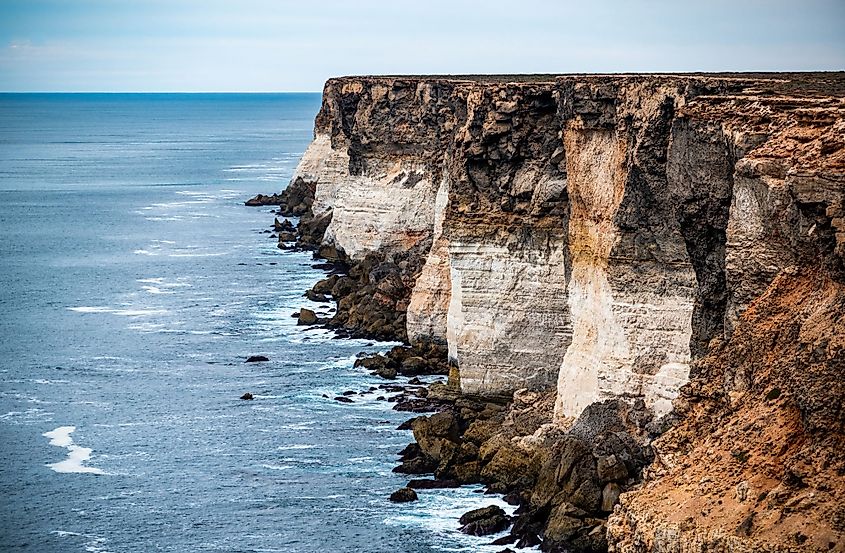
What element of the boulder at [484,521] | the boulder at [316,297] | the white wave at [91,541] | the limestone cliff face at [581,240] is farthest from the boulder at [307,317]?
the boulder at [484,521]

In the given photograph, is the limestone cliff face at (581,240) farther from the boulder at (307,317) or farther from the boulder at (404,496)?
the boulder at (307,317)

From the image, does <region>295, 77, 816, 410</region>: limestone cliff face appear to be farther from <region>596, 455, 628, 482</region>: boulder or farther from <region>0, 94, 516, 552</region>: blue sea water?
<region>0, 94, 516, 552</region>: blue sea water

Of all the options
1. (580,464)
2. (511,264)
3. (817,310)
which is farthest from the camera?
(511,264)

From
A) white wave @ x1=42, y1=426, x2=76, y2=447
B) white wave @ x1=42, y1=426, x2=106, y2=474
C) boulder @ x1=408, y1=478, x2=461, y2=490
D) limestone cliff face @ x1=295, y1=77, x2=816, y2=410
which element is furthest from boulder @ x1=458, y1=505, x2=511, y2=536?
white wave @ x1=42, y1=426, x2=76, y2=447

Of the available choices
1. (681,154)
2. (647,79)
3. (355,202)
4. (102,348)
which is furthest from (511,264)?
(355,202)

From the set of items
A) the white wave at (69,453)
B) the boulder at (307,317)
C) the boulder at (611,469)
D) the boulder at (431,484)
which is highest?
the boulder at (611,469)

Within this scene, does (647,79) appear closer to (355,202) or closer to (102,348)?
(102,348)

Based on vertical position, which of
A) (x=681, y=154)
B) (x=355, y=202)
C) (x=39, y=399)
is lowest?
(x=39, y=399)
